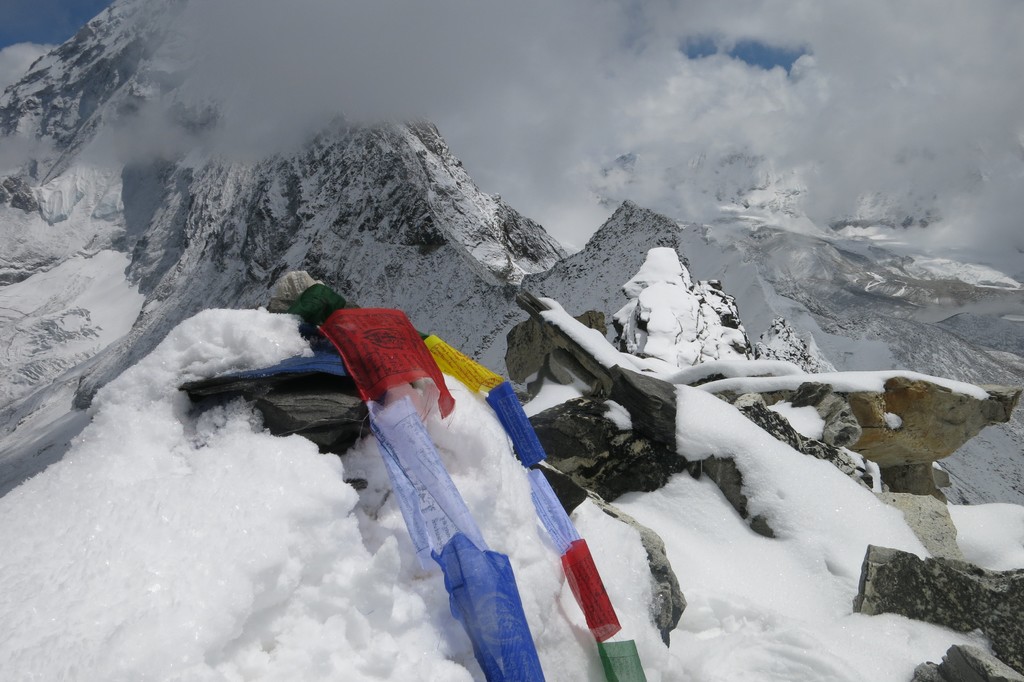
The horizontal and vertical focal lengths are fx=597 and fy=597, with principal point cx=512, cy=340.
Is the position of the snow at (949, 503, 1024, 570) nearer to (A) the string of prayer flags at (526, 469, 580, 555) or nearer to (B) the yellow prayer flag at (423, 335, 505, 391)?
(A) the string of prayer flags at (526, 469, 580, 555)

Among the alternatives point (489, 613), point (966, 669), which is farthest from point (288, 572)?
point (966, 669)

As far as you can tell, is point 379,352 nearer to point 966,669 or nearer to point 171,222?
point 966,669

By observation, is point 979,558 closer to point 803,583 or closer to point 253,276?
point 803,583

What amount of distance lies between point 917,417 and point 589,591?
7568 millimetres

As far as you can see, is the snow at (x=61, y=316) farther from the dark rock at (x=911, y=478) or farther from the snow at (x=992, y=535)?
the snow at (x=992, y=535)

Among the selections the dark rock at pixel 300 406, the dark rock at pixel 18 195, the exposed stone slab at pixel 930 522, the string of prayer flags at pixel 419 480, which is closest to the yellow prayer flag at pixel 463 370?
the string of prayer flags at pixel 419 480

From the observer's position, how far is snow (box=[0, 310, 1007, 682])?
5.87ft

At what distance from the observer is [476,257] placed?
3550 centimetres

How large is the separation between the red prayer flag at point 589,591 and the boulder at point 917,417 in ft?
20.6

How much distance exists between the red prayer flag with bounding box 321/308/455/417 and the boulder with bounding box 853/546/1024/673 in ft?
9.40

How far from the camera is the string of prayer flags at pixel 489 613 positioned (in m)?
2.24

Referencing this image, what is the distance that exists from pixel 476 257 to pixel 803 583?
106ft

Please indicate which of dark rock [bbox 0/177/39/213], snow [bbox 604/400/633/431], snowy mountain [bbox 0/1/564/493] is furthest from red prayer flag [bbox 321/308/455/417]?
dark rock [bbox 0/177/39/213]

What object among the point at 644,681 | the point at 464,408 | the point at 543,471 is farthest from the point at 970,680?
the point at 464,408
